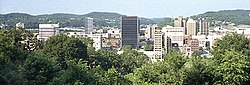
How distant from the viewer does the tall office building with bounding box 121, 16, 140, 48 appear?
6269cm

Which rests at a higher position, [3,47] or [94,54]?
[3,47]

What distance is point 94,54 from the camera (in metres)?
27.8

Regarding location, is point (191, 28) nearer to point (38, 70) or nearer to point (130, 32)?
point (130, 32)

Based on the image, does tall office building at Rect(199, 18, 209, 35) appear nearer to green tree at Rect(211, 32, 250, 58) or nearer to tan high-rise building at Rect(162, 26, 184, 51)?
tan high-rise building at Rect(162, 26, 184, 51)

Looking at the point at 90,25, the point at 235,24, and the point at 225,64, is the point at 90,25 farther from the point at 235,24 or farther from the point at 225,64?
the point at 225,64

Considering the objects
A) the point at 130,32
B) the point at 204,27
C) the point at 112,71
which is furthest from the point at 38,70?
the point at 204,27

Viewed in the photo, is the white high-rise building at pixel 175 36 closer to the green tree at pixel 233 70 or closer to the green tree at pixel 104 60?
the green tree at pixel 104 60

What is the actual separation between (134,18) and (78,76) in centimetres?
5614

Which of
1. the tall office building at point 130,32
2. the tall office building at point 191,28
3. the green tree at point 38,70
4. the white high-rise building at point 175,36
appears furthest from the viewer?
the tall office building at point 191,28

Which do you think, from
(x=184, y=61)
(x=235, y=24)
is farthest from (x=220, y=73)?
(x=235, y=24)

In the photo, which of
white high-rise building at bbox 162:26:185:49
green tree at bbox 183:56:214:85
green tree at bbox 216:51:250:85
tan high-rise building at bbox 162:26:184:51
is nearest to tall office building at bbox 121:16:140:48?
tan high-rise building at bbox 162:26:184:51

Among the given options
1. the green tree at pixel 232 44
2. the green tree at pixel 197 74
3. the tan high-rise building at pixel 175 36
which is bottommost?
the tan high-rise building at pixel 175 36

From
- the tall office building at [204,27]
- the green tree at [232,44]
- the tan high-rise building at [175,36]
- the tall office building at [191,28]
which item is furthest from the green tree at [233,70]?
the tall office building at [204,27]

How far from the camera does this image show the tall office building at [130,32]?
6269cm
